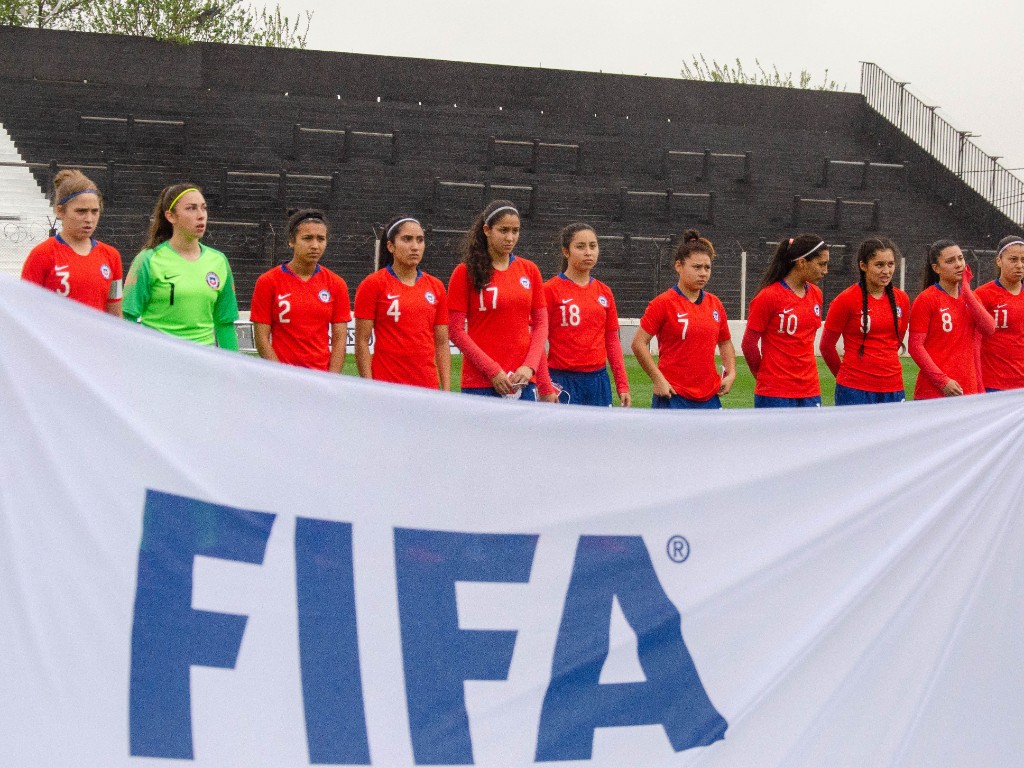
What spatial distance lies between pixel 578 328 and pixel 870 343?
1.88 meters

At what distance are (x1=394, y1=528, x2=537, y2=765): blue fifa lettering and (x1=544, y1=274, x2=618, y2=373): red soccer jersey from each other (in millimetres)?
3965

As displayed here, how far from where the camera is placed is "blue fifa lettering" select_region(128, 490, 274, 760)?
124 inches

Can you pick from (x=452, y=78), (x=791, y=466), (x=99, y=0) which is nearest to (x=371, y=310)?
(x=791, y=466)

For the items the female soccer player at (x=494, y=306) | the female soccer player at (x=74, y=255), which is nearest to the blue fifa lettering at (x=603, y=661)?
the female soccer player at (x=494, y=306)

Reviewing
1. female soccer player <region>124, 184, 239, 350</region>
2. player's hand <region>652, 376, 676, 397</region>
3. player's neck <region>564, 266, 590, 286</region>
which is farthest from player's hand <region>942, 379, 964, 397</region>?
female soccer player <region>124, 184, 239, 350</region>

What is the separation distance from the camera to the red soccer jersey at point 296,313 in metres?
6.76

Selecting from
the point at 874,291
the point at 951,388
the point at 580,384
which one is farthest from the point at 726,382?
the point at 951,388

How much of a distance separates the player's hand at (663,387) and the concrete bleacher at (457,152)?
1580 cm

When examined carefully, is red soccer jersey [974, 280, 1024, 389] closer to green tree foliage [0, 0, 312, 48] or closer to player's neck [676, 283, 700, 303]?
player's neck [676, 283, 700, 303]

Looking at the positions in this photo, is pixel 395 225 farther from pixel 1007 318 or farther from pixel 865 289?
pixel 1007 318

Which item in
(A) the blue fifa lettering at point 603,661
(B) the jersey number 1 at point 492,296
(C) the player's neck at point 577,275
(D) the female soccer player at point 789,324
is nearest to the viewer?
(A) the blue fifa lettering at point 603,661

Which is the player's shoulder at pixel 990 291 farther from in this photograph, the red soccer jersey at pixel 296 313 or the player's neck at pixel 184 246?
the player's neck at pixel 184 246

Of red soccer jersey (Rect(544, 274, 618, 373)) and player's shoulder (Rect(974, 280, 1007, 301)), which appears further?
player's shoulder (Rect(974, 280, 1007, 301))

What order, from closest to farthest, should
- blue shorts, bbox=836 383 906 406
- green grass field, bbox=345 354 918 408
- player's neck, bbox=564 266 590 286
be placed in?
player's neck, bbox=564 266 590 286 < blue shorts, bbox=836 383 906 406 < green grass field, bbox=345 354 918 408
